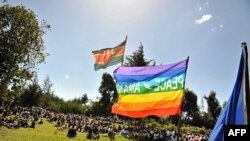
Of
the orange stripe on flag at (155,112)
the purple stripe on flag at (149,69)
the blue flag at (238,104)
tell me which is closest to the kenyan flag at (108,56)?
the purple stripe on flag at (149,69)

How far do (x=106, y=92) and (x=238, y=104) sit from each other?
222 feet

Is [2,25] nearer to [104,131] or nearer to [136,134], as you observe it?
[104,131]

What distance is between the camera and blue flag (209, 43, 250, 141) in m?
5.35

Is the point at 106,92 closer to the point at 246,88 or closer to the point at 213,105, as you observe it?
the point at 213,105

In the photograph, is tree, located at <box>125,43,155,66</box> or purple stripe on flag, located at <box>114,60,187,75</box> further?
tree, located at <box>125,43,155,66</box>

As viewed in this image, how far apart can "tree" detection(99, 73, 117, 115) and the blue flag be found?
209 ft

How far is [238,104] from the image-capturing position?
5.46 meters

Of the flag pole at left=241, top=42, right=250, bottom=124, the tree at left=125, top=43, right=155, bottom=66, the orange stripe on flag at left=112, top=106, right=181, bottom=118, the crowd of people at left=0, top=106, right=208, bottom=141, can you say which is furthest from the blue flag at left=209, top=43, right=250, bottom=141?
the tree at left=125, top=43, right=155, bottom=66

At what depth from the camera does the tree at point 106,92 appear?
69.9 meters

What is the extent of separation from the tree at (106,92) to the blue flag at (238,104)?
63.7m

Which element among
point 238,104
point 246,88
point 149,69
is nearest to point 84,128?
point 149,69

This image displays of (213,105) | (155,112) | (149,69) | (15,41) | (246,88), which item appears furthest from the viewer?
(213,105)

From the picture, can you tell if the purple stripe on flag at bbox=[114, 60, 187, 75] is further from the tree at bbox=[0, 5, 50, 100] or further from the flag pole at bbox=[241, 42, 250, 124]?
the tree at bbox=[0, 5, 50, 100]

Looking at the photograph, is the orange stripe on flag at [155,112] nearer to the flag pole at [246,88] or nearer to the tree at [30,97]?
the flag pole at [246,88]
